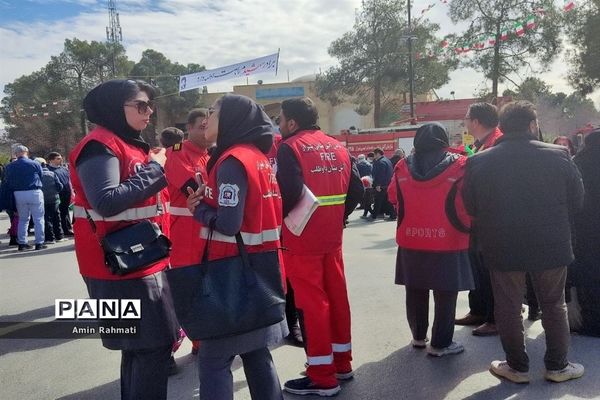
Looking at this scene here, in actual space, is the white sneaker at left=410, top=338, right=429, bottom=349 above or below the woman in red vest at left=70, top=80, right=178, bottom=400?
below

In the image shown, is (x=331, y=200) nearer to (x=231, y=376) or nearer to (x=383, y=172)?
(x=231, y=376)

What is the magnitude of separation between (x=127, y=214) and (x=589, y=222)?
3.55 m

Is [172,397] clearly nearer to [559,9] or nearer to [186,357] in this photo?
[186,357]

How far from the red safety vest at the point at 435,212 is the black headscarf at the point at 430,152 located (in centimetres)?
5

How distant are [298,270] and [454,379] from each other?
1.33m

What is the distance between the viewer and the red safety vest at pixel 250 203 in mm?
2281

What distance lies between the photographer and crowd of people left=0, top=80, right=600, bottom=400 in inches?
92.0

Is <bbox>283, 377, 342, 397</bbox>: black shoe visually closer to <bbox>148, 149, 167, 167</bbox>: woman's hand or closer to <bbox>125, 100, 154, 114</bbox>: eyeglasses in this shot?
<bbox>148, 149, 167, 167</bbox>: woman's hand

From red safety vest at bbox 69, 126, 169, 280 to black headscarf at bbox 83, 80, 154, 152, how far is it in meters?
0.04

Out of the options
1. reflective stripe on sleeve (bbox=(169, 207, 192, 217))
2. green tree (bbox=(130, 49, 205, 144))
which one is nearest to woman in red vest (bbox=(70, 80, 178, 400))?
reflective stripe on sleeve (bbox=(169, 207, 192, 217))

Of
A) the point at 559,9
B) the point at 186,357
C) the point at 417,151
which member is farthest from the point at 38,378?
the point at 559,9

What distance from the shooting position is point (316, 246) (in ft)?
10.7

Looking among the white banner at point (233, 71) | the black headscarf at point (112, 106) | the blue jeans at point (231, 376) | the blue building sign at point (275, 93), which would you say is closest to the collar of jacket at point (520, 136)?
the blue jeans at point (231, 376)

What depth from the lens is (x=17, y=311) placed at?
18.3 ft
